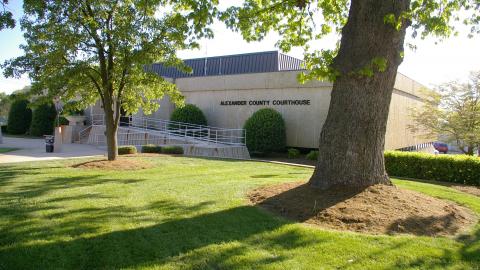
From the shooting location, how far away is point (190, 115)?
24797 mm

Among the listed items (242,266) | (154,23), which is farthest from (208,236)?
(154,23)

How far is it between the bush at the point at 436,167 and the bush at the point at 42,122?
2439cm

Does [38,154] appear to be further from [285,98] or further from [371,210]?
[371,210]

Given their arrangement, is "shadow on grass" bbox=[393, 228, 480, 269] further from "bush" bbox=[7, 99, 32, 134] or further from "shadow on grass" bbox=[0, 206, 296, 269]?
"bush" bbox=[7, 99, 32, 134]

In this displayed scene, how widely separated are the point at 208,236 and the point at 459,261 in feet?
9.55

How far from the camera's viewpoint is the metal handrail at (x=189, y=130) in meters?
23.0

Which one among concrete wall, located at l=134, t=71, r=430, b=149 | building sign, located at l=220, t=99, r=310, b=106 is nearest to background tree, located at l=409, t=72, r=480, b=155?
concrete wall, located at l=134, t=71, r=430, b=149

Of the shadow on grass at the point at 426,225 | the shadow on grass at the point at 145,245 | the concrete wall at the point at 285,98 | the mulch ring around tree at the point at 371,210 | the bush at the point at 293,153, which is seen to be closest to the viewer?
the shadow on grass at the point at 145,245

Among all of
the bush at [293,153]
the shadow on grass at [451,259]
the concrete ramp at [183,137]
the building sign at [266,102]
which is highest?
the building sign at [266,102]

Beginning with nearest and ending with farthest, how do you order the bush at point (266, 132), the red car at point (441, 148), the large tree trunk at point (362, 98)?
the large tree trunk at point (362, 98) < the bush at point (266, 132) < the red car at point (441, 148)

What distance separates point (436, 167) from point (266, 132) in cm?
898

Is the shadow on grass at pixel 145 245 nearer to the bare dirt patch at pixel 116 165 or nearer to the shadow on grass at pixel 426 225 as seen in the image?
the shadow on grass at pixel 426 225

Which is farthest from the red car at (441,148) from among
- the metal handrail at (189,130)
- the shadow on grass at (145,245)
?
the shadow on grass at (145,245)

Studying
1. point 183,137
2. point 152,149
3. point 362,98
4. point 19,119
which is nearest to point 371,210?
point 362,98
